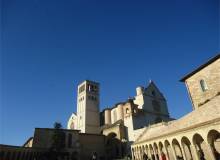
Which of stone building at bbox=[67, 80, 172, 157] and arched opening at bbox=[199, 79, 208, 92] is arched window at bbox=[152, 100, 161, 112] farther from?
arched opening at bbox=[199, 79, 208, 92]

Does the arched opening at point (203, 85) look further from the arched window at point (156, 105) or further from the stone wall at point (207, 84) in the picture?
the arched window at point (156, 105)

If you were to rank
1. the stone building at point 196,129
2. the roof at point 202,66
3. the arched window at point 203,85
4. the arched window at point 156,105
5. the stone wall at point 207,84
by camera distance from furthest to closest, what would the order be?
the arched window at point 156,105 < the arched window at point 203,85 < the roof at point 202,66 < the stone wall at point 207,84 < the stone building at point 196,129

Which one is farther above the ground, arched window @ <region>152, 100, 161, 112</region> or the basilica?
arched window @ <region>152, 100, 161, 112</region>

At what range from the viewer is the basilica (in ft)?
57.8

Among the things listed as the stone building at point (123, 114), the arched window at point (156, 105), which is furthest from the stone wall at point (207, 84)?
the arched window at point (156, 105)

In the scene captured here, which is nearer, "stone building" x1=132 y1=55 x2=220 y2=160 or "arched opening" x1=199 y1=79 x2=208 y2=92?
"stone building" x1=132 y1=55 x2=220 y2=160

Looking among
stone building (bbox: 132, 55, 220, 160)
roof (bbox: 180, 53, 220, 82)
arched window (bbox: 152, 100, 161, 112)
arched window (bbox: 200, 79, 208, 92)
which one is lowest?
stone building (bbox: 132, 55, 220, 160)

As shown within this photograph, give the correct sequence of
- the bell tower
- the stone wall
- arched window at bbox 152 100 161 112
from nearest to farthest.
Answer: the stone wall
arched window at bbox 152 100 161 112
the bell tower

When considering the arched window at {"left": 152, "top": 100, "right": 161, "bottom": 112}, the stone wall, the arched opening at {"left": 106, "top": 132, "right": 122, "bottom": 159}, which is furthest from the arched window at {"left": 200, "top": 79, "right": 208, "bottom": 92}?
the arched window at {"left": 152, "top": 100, "right": 161, "bottom": 112}

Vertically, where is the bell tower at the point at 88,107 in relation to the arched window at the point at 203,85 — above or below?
Answer: above

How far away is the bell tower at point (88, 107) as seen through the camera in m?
54.2

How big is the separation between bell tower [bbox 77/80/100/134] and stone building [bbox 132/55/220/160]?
24.3m

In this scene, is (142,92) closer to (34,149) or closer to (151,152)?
(151,152)

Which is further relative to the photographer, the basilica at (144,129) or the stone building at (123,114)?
the stone building at (123,114)
